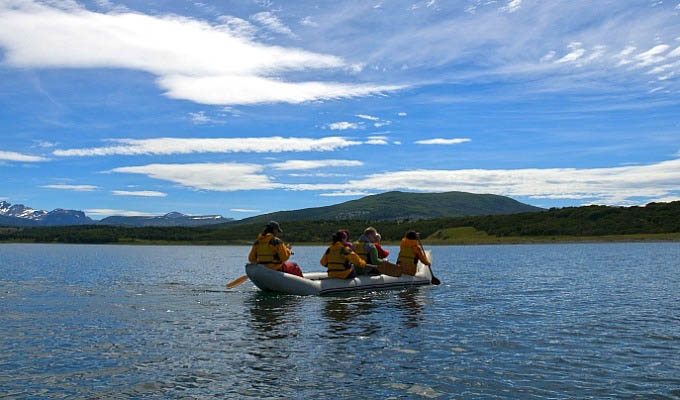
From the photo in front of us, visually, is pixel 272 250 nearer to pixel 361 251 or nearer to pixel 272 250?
pixel 272 250

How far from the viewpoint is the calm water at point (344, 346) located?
38.4 feet

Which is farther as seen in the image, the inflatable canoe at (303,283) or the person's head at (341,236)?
the person's head at (341,236)

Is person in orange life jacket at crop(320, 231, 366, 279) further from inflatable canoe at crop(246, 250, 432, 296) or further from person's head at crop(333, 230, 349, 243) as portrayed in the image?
inflatable canoe at crop(246, 250, 432, 296)

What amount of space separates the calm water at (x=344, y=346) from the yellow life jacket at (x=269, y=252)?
156 centimetres

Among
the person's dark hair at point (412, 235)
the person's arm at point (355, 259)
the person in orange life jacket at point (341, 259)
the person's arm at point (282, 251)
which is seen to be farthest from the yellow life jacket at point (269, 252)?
the person's dark hair at point (412, 235)

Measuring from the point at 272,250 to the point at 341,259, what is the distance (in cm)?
350

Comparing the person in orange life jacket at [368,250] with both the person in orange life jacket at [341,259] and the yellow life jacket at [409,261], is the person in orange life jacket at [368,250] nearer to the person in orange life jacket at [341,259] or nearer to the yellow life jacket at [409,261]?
the person in orange life jacket at [341,259]

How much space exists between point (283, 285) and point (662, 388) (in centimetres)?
1759

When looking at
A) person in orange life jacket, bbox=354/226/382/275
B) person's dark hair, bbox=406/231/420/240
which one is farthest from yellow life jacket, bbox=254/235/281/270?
person's dark hair, bbox=406/231/420/240

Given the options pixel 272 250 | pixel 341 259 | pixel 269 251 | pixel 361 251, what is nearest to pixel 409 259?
pixel 361 251

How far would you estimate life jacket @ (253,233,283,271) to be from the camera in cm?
2652

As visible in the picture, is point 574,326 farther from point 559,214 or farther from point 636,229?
point 559,214

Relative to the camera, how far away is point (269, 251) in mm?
26531

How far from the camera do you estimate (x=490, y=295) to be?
2784cm
